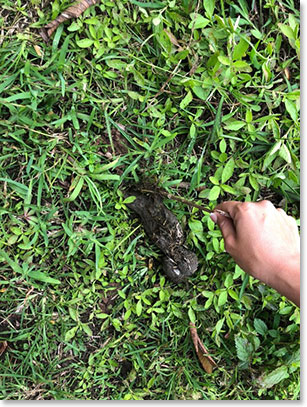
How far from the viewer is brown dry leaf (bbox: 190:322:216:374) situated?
2.74m

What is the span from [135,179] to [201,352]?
4.03ft

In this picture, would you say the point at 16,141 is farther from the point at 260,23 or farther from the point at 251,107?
the point at 260,23

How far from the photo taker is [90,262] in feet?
8.65

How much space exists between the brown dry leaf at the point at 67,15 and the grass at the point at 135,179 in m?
0.04

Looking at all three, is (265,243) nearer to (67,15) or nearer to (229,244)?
(229,244)

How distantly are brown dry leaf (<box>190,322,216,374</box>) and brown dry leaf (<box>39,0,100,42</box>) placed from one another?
2025 mm

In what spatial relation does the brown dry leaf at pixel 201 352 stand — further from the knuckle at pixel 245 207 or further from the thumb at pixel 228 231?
the knuckle at pixel 245 207

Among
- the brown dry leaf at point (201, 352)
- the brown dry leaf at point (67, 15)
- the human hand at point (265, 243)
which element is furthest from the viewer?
the brown dry leaf at point (201, 352)

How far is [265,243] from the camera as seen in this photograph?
2.13 m

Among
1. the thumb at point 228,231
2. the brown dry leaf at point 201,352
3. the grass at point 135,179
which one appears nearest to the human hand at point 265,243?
the thumb at point 228,231

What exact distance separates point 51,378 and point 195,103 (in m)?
1.98

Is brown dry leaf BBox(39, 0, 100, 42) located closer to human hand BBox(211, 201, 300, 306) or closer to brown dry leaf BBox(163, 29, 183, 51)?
brown dry leaf BBox(163, 29, 183, 51)

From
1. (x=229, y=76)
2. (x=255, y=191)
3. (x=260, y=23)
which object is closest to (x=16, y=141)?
(x=229, y=76)

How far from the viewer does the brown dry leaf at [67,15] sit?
2480mm
